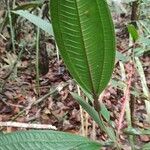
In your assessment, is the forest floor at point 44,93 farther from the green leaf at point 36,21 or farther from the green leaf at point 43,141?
the green leaf at point 43,141

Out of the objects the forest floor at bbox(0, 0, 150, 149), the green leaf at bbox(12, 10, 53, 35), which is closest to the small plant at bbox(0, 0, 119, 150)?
the green leaf at bbox(12, 10, 53, 35)

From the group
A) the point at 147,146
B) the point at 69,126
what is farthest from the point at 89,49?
the point at 69,126

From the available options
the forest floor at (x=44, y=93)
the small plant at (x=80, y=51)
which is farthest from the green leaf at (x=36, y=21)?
the forest floor at (x=44, y=93)

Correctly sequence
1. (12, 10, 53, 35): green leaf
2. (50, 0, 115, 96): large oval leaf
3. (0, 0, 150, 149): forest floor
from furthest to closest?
(0, 0, 150, 149): forest floor < (12, 10, 53, 35): green leaf < (50, 0, 115, 96): large oval leaf

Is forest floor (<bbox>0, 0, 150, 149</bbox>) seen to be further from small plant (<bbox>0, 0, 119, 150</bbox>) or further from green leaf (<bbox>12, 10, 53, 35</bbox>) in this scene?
small plant (<bbox>0, 0, 119, 150</bbox>)

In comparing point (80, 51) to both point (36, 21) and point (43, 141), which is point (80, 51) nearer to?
point (43, 141)

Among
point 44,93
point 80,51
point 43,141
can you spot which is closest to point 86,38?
point 80,51

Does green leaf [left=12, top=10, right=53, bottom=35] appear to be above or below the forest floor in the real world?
above
